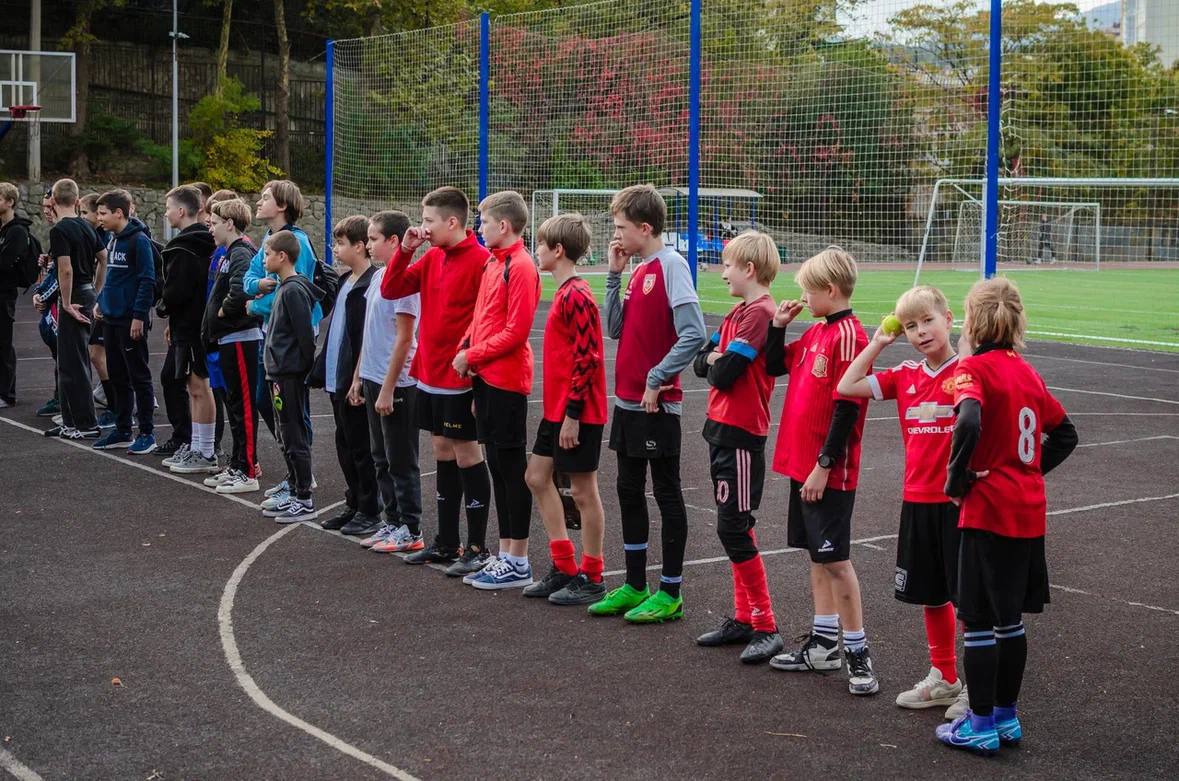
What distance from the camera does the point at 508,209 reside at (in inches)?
255

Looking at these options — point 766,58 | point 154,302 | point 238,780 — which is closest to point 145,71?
point 766,58

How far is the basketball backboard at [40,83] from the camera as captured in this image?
28.8 metres

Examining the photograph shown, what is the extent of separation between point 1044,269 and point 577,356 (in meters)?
36.8

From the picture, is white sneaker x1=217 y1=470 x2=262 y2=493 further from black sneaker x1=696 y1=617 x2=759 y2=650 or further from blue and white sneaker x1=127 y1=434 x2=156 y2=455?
black sneaker x1=696 y1=617 x2=759 y2=650

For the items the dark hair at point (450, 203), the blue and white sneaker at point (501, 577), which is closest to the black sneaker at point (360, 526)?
the blue and white sneaker at point (501, 577)

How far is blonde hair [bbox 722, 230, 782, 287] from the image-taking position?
541cm

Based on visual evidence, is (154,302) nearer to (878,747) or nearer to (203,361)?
(203,361)

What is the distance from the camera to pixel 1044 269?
131 ft

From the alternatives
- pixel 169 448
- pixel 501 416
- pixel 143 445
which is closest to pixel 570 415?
pixel 501 416

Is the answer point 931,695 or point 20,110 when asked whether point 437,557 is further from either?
point 20,110

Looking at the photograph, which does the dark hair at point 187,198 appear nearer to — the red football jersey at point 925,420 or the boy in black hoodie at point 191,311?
the boy in black hoodie at point 191,311

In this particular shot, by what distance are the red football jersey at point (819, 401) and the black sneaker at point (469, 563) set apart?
6.82 feet

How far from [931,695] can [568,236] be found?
267cm

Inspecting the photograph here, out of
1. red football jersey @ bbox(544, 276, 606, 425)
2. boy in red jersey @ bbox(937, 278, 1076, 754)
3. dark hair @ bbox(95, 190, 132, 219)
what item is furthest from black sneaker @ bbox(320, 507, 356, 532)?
boy in red jersey @ bbox(937, 278, 1076, 754)
